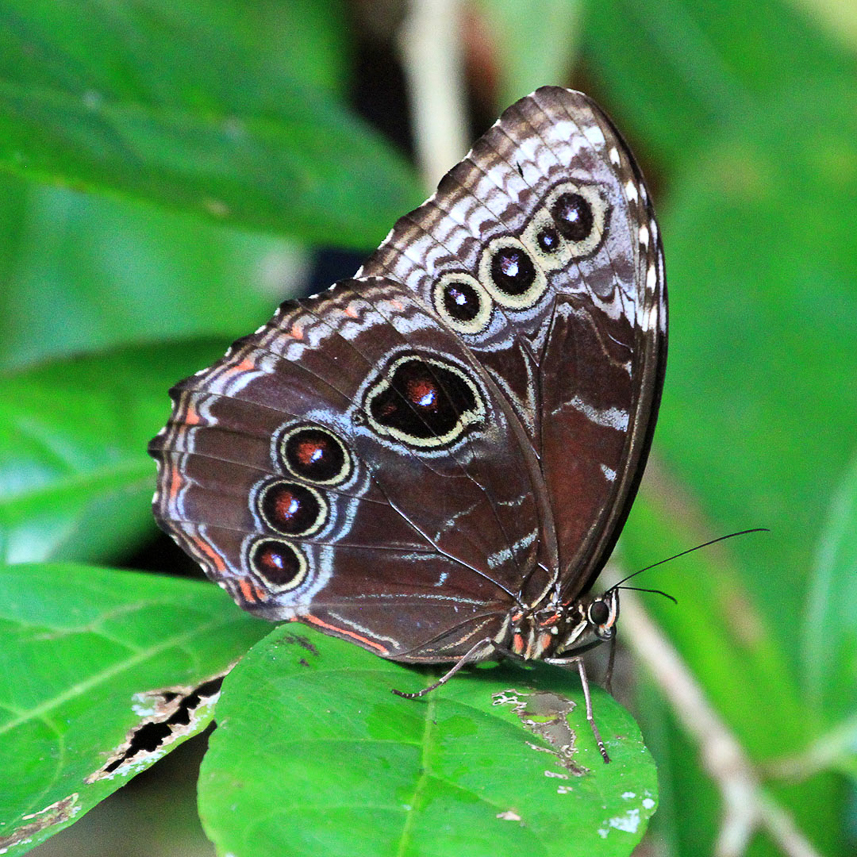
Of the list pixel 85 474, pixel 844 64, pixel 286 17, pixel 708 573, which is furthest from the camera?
pixel 844 64

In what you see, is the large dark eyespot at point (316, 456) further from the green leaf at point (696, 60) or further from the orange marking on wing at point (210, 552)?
the green leaf at point (696, 60)

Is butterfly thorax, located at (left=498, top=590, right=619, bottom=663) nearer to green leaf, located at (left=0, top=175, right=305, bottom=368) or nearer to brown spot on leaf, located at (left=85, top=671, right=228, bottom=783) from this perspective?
brown spot on leaf, located at (left=85, top=671, right=228, bottom=783)

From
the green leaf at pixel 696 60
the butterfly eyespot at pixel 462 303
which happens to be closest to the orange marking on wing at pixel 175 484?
the butterfly eyespot at pixel 462 303

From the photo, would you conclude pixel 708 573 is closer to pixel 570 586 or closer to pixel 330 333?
pixel 570 586

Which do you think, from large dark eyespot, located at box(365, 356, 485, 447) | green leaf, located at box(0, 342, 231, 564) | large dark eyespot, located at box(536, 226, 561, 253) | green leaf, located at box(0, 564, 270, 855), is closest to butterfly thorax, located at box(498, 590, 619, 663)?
large dark eyespot, located at box(365, 356, 485, 447)

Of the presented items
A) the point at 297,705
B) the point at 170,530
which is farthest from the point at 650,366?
the point at 170,530

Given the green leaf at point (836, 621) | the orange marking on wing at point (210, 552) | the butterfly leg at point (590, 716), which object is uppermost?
the orange marking on wing at point (210, 552)

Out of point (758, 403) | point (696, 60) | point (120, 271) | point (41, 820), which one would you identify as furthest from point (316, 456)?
point (696, 60)
